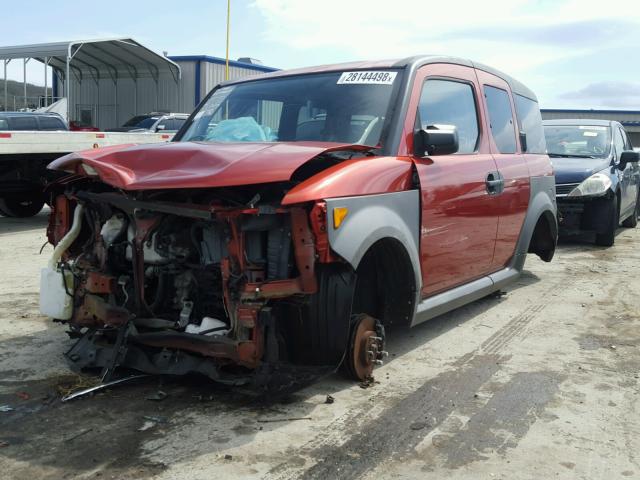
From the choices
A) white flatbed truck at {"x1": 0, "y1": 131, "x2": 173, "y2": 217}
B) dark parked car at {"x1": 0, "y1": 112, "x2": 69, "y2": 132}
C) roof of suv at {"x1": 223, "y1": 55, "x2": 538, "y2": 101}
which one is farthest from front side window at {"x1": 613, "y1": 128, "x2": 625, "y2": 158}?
dark parked car at {"x1": 0, "y1": 112, "x2": 69, "y2": 132}

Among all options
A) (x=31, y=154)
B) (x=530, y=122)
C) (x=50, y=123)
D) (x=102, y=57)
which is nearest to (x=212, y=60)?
(x=102, y=57)

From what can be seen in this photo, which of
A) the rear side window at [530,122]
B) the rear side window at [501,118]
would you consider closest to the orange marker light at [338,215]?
the rear side window at [501,118]

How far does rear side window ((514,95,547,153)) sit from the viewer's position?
614cm

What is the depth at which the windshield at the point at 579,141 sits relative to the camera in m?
10.2

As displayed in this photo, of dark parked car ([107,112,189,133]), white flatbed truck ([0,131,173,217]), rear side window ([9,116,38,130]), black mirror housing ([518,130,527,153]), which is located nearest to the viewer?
black mirror housing ([518,130,527,153])

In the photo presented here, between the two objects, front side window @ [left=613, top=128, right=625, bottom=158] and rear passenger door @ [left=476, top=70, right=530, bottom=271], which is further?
front side window @ [left=613, top=128, right=625, bottom=158]

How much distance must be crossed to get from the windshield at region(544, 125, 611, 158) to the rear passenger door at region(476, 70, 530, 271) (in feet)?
15.6

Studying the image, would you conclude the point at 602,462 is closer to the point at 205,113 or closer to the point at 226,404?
the point at 226,404

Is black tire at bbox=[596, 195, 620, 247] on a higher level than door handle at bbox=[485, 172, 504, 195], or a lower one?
lower


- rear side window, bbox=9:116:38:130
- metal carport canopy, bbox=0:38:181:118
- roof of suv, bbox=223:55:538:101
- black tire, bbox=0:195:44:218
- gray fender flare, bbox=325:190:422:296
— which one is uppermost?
metal carport canopy, bbox=0:38:181:118

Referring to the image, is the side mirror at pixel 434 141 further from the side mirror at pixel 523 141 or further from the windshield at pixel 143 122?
→ the windshield at pixel 143 122

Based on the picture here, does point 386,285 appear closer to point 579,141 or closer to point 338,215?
point 338,215

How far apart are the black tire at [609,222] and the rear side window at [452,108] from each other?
488cm

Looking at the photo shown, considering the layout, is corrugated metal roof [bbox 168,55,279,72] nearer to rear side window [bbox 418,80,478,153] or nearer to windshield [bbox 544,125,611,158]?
windshield [bbox 544,125,611,158]
